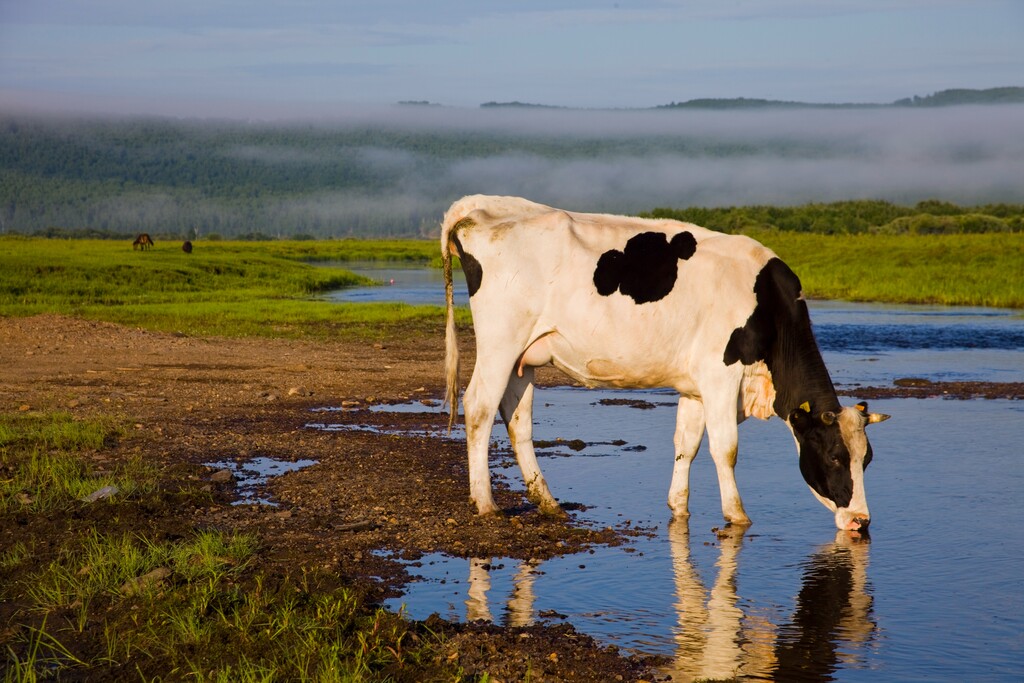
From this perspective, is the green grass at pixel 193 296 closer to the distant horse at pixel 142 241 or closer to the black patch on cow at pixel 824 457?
the distant horse at pixel 142 241

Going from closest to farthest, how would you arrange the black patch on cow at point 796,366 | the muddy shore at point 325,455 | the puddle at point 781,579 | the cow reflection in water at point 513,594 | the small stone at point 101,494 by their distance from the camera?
the puddle at point 781,579 → the cow reflection in water at point 513,594 → the muddy shore at point 325,455 → the small stone at point 101,494 → the black patch on cow at point 796,366

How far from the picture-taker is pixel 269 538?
828 cm

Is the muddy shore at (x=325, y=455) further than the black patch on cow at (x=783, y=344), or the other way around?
the black patch on cow at (x=783, y=344)

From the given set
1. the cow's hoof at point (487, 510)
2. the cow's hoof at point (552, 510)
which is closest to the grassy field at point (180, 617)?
the cow's hoof at point (487, 510)

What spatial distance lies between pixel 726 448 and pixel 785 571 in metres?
1.38

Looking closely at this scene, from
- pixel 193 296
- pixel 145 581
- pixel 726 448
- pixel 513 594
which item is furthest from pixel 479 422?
pixel 193 296

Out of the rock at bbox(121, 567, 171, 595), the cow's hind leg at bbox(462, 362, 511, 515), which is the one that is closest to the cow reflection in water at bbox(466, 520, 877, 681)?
the cow's hind leg at bbox(462, 362, 511, 515)

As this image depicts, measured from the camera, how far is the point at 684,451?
385 inches

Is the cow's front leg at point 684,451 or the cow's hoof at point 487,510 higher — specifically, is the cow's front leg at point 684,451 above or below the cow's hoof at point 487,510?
above

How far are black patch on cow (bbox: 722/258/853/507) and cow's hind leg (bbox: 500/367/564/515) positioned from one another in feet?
5.64

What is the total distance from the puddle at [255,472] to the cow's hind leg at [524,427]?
2044mm

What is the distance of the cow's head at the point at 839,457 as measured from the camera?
898 centimetres

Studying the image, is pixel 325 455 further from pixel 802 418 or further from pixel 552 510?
pixel 802 418

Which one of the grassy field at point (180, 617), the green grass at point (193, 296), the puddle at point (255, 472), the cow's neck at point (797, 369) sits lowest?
the green grass at point (193, 296)
